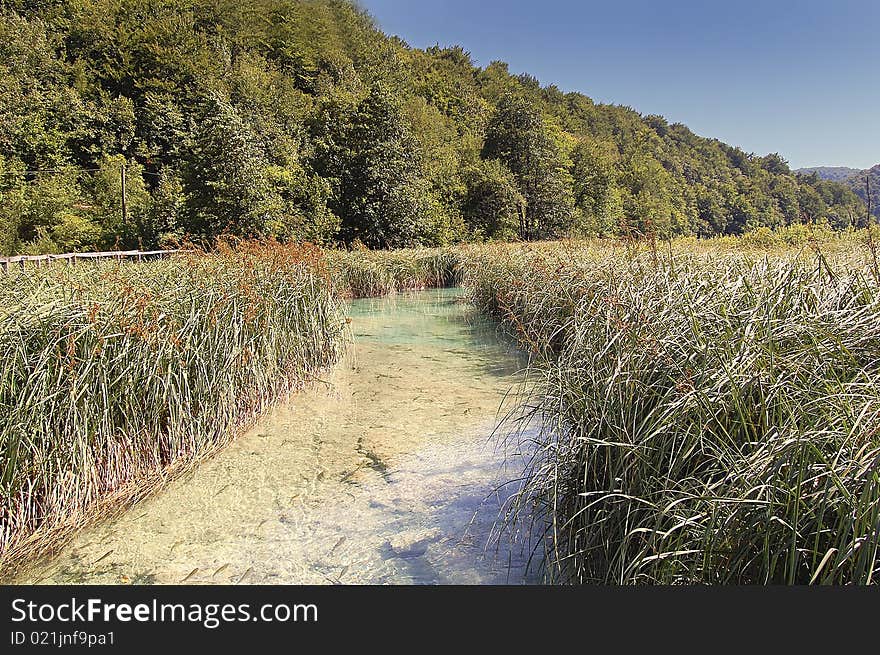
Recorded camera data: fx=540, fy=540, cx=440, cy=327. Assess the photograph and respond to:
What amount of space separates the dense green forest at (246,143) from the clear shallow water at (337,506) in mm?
11495

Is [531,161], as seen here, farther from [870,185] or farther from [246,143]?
[870,185]

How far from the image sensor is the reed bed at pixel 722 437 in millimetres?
1275

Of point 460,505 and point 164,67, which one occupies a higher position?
point 164,67

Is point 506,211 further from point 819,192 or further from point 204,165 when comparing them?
point 819,192

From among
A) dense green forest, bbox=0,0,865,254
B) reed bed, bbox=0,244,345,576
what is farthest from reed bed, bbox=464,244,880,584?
dense green forest, bbox=0,0,865,254

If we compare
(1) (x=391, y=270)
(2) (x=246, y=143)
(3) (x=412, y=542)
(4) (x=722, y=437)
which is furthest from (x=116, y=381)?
(2) (x=246, y=143)

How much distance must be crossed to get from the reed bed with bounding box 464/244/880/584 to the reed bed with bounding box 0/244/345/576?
201 cm

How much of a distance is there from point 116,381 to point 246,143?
1406cm

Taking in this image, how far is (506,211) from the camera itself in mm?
25266

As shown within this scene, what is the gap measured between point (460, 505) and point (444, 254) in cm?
1091

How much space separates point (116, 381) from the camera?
271cm

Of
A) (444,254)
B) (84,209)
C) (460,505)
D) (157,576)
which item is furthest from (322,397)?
(84,209)

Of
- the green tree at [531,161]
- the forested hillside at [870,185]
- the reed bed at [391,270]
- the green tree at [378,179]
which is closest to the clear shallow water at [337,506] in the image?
the forested hillside at [870,185]

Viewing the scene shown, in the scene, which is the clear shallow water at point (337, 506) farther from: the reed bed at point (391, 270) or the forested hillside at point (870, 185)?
the reed bed at point (391, 270)
